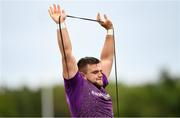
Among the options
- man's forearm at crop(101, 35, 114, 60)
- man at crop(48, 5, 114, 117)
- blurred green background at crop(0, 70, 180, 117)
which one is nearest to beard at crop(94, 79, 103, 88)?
man at crop(48, 5, 114, 117)

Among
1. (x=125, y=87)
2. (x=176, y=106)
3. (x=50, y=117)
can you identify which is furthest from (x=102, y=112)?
(x=125, y=87)

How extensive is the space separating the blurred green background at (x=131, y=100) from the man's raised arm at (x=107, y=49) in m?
30.0

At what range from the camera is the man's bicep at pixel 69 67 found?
640 centimetres

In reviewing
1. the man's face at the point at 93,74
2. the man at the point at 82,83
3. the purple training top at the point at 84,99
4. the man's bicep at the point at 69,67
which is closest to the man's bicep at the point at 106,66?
the man at the point at 82,83

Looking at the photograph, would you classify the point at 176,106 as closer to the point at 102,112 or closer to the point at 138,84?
the point at 138,84

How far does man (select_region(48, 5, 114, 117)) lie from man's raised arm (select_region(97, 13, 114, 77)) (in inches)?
16.1

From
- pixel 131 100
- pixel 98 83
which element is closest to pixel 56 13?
pixel 98 83

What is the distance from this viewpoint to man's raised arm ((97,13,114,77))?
23.7 feet

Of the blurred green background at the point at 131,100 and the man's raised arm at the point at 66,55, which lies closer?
the man's raised arm at the point at 66,55

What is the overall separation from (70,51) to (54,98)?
41514mm

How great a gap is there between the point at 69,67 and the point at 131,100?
39.8 meters

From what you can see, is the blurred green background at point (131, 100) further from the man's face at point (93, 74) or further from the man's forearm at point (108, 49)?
the man's face at point (93, 74)

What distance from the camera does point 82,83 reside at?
654 centimetres

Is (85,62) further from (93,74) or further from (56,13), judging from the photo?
(56,13)
